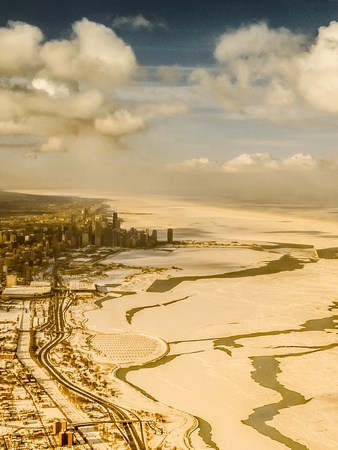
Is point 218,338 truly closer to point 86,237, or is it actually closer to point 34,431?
point 34,431

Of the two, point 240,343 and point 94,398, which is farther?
point 240,343

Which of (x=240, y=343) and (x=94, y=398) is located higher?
(x=240, y=343)

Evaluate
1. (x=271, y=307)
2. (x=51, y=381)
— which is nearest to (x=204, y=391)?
(x=51, y=381)

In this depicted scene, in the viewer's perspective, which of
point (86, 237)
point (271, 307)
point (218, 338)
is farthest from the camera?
point (86, 237)

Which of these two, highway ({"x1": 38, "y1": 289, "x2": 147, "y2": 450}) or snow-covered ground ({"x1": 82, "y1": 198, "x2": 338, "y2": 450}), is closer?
highway ({"x1": 38, "y1": 289, "x2": 147, "y2": 450})

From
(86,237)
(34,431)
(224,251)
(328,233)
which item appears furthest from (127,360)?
(328,233)

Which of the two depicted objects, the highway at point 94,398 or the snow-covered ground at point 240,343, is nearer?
the highway at point 94,398

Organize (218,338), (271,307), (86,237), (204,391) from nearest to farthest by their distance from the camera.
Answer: (204,391), (218,338), (271,307), (86,237)

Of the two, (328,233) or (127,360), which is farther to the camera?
(328,233)
